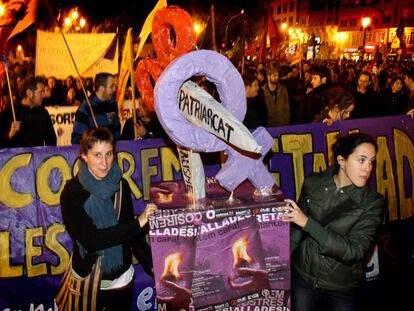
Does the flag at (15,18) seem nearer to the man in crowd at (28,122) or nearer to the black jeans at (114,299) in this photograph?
the man in crowd at (28,122)

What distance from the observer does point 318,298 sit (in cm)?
326

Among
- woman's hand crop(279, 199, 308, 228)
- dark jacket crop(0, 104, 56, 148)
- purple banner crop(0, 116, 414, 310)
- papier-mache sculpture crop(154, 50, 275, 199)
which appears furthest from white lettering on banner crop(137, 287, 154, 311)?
dark jacket crop(0, 104, 56, 148)

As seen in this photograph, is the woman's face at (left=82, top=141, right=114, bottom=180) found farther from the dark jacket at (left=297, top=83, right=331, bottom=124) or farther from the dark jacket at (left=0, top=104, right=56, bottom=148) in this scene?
the dark jacket at (left=297, top=83, right=331, bottom=124)

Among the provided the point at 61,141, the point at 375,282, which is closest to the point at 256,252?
the point at 375,282

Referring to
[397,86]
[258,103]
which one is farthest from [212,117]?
[397,86]

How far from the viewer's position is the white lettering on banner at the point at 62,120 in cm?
851

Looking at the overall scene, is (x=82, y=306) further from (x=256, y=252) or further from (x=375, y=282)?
(x=375, y=282)

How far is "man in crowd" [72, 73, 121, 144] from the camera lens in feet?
19.3

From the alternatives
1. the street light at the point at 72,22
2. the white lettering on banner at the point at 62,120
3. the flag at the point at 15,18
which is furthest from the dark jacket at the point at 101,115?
the street light at the point at 72,22

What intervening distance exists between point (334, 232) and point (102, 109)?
151 inches

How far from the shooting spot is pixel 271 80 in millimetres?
8195

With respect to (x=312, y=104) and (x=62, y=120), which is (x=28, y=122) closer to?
(x=62, y=120)

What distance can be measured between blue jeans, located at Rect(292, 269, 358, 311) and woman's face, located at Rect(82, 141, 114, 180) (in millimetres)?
1466

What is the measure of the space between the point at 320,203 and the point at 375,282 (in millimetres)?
2134
